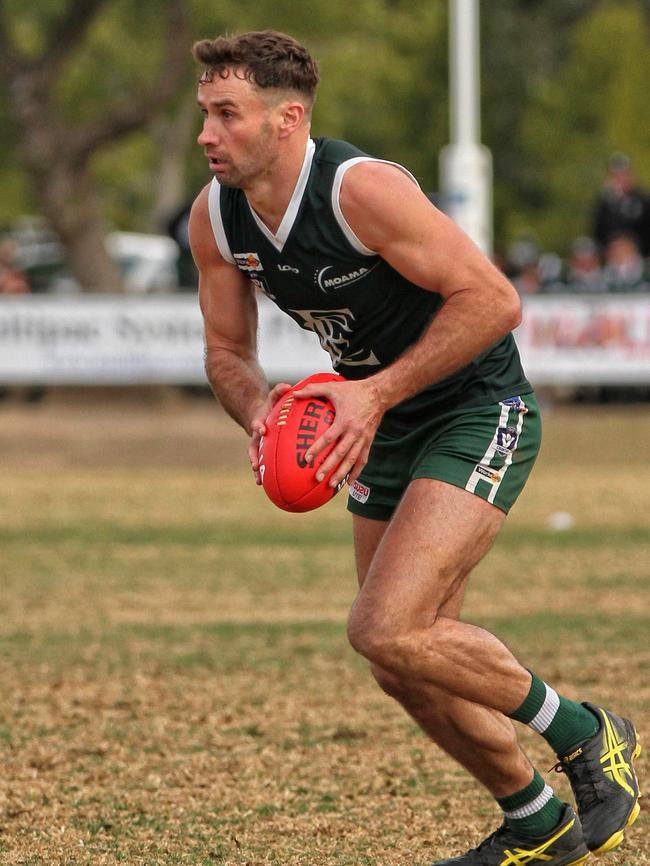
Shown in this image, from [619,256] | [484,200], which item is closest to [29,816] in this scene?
[619,256]

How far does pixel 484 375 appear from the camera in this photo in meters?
5.48

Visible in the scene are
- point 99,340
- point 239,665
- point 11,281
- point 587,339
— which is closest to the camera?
point 239,665

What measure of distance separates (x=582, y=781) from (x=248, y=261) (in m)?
1.89

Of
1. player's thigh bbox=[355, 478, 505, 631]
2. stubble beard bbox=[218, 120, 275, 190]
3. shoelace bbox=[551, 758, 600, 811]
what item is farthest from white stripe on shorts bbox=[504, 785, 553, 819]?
stubble beard bbox=[218, 120, 275, 190]

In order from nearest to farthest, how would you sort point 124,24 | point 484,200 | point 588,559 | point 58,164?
point 588,559, point 484,200, point 58,164, point 124,24

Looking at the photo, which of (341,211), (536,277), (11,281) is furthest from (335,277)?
(11,281)

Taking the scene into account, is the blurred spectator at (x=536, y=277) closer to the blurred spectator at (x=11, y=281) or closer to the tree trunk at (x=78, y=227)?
the tree trunk at (x=78, y=227)

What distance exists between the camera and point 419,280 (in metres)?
5.19

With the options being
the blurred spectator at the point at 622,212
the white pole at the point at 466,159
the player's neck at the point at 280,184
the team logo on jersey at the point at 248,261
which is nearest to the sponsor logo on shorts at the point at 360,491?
the team logo on jersey at the point at 248,261

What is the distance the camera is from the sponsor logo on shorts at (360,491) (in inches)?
223

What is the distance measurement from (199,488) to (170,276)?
44.8 feet

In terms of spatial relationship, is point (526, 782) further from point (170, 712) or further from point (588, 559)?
point (588, 559)

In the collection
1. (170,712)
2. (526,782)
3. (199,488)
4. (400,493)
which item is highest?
(400,493)

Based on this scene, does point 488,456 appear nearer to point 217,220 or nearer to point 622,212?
point 217,220
